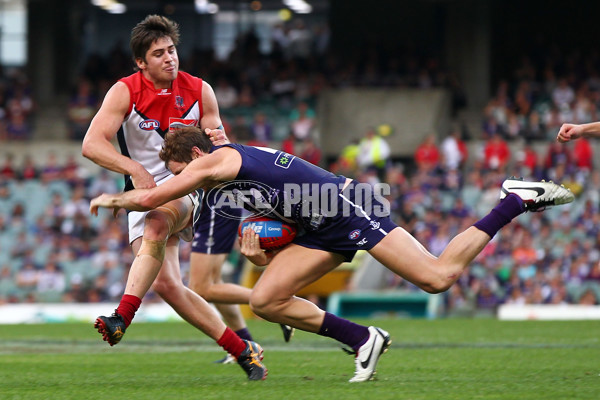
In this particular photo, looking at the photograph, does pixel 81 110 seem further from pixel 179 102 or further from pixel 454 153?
pixel 179 102

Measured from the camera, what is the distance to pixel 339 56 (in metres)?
25.1

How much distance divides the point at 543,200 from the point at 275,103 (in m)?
16.2

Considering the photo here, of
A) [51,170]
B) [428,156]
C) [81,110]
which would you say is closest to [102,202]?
[428,156]

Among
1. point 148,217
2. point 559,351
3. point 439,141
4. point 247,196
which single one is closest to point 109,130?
point 148,217

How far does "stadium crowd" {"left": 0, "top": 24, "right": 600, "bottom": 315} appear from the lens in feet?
53.4

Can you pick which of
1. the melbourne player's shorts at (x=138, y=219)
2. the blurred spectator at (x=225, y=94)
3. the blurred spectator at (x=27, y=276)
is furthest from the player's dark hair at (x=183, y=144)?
the blurred spectator at (x=225, y=94)

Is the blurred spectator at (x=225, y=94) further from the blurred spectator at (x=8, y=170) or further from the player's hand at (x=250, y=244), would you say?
the player's hand at (x=250, y=244)

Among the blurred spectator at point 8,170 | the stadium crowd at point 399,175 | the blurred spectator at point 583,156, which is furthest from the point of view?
the blurred spectator at point 8,170

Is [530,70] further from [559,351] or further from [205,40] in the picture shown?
[559,351]

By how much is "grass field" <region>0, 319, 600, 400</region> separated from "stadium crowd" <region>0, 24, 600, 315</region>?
397 centimetres

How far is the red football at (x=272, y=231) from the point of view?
629cm

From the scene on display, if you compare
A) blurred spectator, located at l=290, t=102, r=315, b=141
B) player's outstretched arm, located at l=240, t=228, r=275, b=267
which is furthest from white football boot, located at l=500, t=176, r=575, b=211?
blurred spectator, located at l=290, t=102, r=315, b=141

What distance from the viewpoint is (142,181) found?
639 cm

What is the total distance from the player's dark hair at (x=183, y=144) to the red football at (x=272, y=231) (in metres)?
0.56
